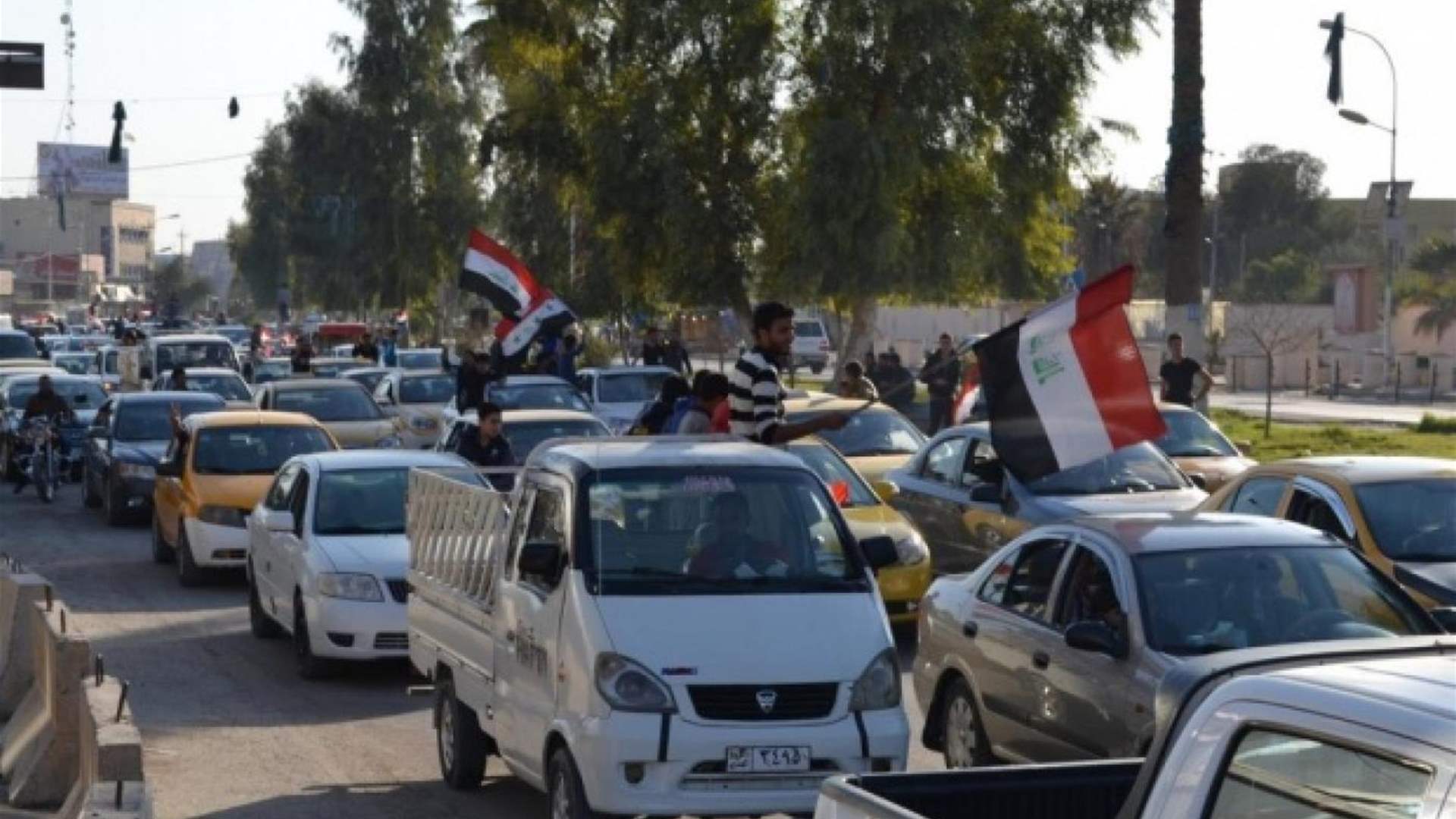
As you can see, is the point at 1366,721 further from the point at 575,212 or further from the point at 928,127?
the point at 575,212

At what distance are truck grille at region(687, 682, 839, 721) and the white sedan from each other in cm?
571

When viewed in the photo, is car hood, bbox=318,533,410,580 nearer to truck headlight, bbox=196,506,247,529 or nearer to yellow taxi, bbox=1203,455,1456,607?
truck headlight, bbox=196,506,247,529

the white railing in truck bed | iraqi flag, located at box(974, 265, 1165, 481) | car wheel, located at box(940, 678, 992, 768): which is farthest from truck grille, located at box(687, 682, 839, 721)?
iraqi flag, located at box(974, 265, 1165, 481)

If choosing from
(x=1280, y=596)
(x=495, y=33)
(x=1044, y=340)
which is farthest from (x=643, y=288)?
(x=1280, y=596)

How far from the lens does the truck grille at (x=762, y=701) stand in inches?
388

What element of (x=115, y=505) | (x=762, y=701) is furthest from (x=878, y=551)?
(x=115, y=505)

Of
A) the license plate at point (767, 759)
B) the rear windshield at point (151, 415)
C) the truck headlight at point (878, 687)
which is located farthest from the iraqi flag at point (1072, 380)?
the rear windshield at point (151, 415)

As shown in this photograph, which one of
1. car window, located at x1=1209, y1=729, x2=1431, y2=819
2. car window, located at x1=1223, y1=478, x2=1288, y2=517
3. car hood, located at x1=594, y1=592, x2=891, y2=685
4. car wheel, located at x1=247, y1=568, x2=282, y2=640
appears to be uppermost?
car window, located at x1=1209, y1=729, x2=1431, y2=819

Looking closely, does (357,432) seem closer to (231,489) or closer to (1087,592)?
(231,489)

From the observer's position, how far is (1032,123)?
36.1 meters

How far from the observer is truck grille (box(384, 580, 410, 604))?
16438mm

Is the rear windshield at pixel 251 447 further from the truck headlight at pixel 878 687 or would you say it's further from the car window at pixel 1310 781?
the car window at pixel 1310 781

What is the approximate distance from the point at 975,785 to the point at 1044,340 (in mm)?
7178

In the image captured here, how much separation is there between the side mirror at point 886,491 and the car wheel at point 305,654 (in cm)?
513
